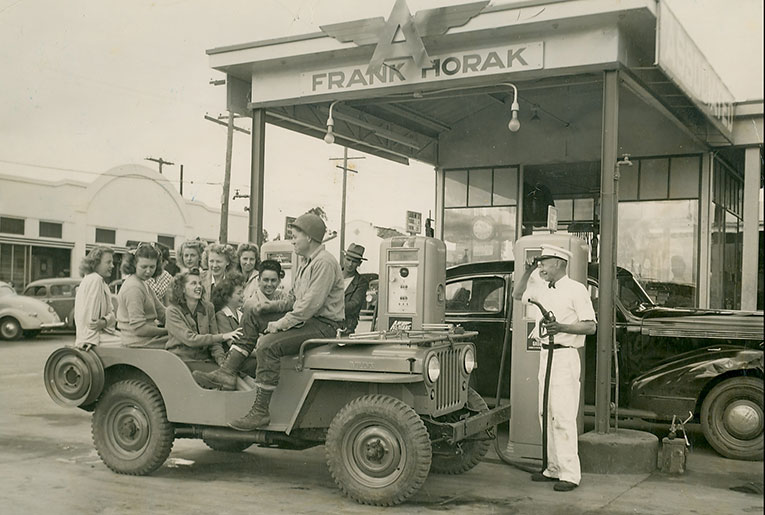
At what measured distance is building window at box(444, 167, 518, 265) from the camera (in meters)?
15.8

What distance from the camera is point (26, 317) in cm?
2147

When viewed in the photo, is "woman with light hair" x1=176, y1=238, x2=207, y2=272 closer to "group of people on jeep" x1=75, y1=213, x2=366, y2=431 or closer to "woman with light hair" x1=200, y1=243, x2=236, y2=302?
"group of people on jeep" x1=75, y1=213, x2=366, y2=431

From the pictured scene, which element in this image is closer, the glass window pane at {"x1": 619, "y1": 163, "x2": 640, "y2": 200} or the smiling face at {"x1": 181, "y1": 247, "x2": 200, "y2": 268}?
the smiling face at {"x1": 181, "y1": 247, "x2": 200, "y2": 268}

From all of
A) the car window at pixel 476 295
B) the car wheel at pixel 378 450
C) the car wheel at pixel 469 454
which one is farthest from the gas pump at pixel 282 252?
the car wheel at pixel 378 450

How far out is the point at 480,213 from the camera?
1619cm

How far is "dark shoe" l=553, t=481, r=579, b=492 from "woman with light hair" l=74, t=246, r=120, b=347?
435 cm

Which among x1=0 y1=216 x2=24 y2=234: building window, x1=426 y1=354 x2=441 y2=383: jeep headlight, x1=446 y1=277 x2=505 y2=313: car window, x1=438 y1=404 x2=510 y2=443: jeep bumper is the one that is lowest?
x1=438 y1=404 x2=510 y2=443: jeep bumper

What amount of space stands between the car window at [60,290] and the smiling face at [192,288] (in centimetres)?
1731

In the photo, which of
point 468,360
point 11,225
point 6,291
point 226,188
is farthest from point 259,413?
point 11,225

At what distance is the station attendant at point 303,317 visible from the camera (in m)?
6.33

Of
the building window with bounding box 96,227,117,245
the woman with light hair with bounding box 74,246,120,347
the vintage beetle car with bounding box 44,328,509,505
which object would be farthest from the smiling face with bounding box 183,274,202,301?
the building window with bounding box 96,227,117,245

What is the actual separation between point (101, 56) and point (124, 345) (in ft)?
22.0

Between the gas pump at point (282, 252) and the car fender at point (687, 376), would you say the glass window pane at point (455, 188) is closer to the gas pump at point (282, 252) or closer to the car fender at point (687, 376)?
the gas pump at point (282, 252)

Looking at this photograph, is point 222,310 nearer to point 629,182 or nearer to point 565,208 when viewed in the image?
point 629,182
